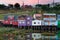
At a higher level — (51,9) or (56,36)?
(51,9)

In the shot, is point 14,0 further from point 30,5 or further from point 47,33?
point 47,33

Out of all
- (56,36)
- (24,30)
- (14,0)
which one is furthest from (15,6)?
(56,36)

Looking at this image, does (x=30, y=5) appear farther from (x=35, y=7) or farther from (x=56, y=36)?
(x=56, y=36)

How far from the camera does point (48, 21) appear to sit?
383 centimetres

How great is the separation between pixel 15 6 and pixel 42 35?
567 millimetres

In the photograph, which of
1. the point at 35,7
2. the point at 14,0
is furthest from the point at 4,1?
the point at 35,7

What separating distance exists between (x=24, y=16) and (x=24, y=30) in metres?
0.20

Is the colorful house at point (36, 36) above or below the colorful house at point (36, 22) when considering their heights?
below

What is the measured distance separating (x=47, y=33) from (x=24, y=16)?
40cm

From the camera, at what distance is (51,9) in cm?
388

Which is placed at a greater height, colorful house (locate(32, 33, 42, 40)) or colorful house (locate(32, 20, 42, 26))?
colorful house (locate(32, 20, 42, 26))

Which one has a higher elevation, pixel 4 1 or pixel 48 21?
pixel 4 1

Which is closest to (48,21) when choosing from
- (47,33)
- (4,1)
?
(47,33)

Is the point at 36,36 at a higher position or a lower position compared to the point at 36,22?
lower
